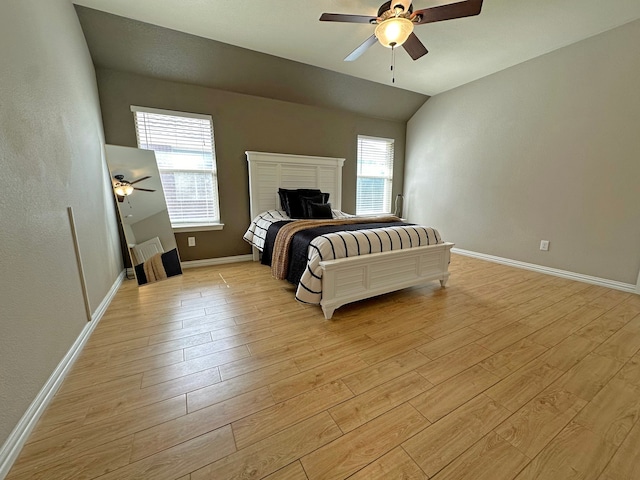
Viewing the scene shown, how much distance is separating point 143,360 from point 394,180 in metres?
4.99

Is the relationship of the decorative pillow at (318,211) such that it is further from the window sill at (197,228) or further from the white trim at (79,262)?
the white trim at (79,262)

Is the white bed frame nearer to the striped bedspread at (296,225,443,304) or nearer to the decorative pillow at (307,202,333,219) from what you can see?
the striped bedspread at (296,225,443,304)

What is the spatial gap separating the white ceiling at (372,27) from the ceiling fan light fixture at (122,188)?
1.65 m

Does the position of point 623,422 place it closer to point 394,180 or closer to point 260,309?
point 260,309

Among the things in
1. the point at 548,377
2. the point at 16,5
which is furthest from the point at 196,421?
the point at 16,5

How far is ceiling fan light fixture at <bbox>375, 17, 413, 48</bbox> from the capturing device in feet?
6.43

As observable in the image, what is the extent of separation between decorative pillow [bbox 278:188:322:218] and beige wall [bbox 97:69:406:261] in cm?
61

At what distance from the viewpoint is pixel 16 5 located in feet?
4.66

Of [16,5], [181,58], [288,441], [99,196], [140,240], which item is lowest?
[288,441]

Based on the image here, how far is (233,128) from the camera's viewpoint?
3.68 metres

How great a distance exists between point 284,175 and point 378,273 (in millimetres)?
2380

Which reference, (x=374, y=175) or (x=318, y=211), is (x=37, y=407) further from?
(x=374, y=175)

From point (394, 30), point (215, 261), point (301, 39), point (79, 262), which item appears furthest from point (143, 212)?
point (394, 30)

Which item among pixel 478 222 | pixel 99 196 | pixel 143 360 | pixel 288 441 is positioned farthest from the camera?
pixel 478 222
